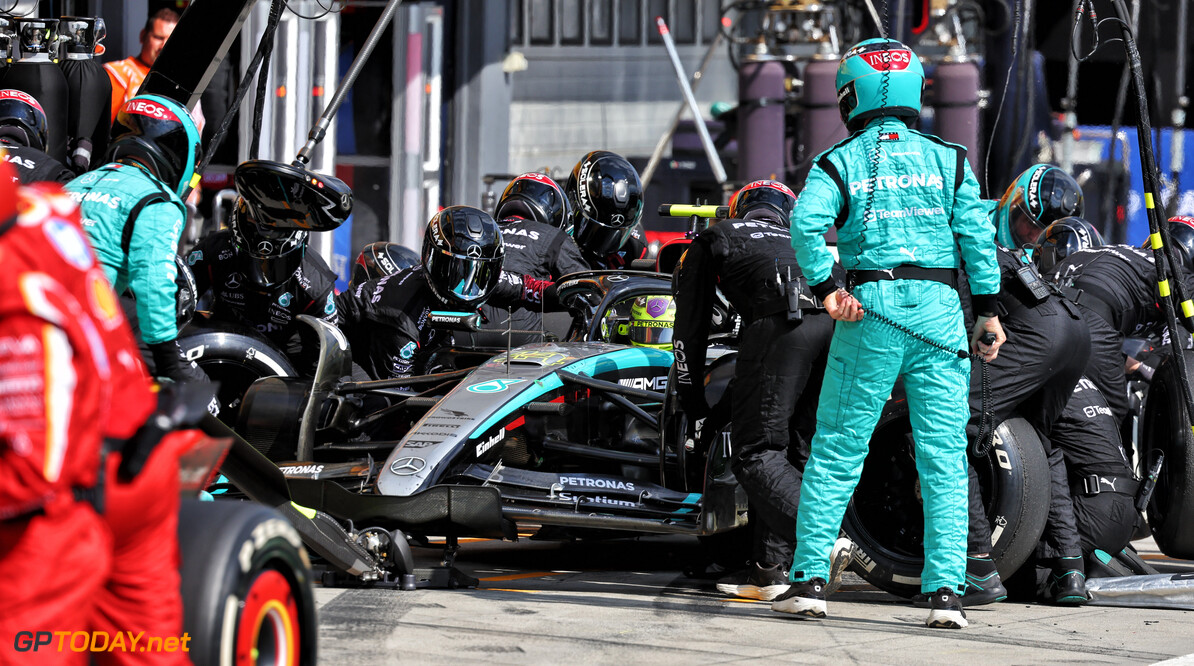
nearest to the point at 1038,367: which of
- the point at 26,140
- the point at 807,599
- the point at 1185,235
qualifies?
the point at 807,599

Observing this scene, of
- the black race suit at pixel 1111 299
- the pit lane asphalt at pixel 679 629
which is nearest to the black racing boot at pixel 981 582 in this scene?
the pit lane asphalt at pixel 679 629

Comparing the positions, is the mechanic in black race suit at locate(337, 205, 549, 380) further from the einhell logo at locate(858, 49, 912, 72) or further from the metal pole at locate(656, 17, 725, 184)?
the metal pole at locate(656, 17, 725, 184)

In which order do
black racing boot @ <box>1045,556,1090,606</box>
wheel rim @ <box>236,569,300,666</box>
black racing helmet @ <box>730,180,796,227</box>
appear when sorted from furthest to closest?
black racing helmet @ <box>730,180,796,227</box> < black racing boot @ <box>1045,556,1090,606</box> < wheel rim @ <box>236,569,300,666</box>

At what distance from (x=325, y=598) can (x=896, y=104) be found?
276cm

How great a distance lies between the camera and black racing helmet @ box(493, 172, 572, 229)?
10.0m

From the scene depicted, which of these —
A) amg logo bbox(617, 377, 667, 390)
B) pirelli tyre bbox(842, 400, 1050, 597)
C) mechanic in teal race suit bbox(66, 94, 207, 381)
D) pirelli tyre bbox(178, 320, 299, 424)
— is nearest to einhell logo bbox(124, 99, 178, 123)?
mechanic in teal race suit bbox(66, 94, 207, 381)

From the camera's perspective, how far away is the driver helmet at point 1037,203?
26.1 ft

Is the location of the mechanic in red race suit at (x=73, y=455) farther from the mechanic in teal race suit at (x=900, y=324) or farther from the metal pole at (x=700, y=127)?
the metal pole at (x=700, y=127)

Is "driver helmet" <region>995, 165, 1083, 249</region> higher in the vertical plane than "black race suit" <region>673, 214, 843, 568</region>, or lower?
higher

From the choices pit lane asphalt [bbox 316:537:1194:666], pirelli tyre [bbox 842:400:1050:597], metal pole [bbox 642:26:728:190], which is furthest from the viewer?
metal pole [bbox 642:26:728:190]

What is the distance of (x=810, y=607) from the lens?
5.49 metres

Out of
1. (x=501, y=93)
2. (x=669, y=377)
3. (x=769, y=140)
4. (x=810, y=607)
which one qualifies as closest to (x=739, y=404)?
(x=669, y=377)

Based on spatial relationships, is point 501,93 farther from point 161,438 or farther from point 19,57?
point 161,438

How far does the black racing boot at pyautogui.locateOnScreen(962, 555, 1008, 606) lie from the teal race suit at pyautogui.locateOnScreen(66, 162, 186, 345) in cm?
304
